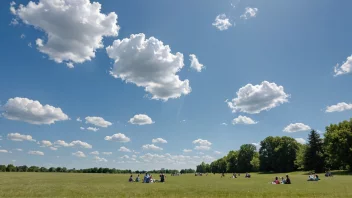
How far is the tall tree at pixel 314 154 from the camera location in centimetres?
9684

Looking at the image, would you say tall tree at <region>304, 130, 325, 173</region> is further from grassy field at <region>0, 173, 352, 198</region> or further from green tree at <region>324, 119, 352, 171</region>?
grassy field at <region>0, 173, 352, 198</region>

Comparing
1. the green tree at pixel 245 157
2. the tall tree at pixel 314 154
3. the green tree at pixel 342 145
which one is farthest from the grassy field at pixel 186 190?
the green tree at pixel 245 157

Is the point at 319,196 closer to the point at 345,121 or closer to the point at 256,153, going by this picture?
the point at 345,121

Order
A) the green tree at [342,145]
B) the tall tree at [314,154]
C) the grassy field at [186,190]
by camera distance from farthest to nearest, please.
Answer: the tall tree at [314,154] < the green tree at [342,145] < the grassy field at [186,190]

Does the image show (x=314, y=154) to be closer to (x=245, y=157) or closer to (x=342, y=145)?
(x=342, y=145)

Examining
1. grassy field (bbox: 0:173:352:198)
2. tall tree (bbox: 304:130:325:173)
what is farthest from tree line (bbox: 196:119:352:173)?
grassy field (bbox: 0:173:352:198)

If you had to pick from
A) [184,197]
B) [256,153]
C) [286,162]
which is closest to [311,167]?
[286,162]

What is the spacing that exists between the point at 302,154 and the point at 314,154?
18.8 feet

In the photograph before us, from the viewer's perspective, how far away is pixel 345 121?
88.7 metres

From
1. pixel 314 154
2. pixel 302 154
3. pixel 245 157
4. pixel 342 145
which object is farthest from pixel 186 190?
pixel 245 157

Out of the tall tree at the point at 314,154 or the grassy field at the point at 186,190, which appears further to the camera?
the tall tree at the point at 314,154

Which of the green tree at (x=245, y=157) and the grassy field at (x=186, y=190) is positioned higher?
the green tree at (x=245, y=157)

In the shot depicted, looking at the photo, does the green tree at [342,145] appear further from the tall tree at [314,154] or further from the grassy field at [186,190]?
the grassy field at [186,190]

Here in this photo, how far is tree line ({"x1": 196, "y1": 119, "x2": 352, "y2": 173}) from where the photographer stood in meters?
80.8
